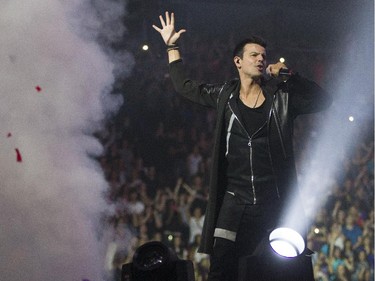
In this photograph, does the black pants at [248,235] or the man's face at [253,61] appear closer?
the black pants at [248,235]

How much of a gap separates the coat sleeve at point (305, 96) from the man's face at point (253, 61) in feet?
0.58

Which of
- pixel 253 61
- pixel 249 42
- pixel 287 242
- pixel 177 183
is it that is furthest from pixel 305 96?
pixel 177 183

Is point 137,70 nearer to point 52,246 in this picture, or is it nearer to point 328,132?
point 328,132

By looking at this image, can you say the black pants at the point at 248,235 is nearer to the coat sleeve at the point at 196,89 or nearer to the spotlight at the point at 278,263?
the spotlight at the point at 278,263

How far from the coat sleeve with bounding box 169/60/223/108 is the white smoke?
1845 millimetres

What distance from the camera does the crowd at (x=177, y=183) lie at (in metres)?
6.68

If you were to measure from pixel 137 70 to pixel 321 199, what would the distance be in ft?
12.0

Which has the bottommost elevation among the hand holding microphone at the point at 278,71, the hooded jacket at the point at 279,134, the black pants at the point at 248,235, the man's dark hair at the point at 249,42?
the black pants at the point at 248,235

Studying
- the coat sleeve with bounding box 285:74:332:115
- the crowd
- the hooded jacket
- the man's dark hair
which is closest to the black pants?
the hooded jacket

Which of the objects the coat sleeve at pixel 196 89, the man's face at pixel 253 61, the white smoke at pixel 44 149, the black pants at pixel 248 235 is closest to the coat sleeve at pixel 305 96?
the man's face at pixel 253 61

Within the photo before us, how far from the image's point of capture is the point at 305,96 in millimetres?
2871

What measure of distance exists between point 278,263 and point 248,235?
1.22ft

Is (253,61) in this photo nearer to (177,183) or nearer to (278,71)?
(278,71)

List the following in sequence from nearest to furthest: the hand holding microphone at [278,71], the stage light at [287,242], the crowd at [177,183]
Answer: the stage light at [287,242]
the hand holding microphone at [278,71]
the crowd at [177,183]
